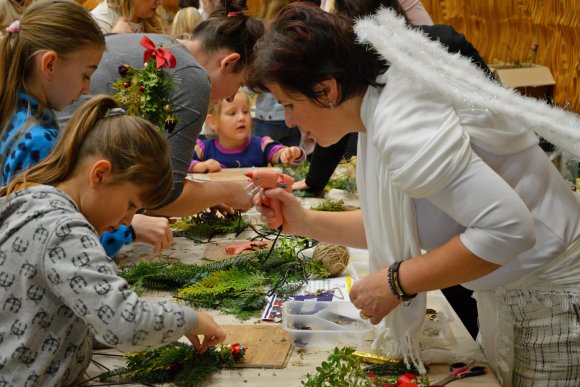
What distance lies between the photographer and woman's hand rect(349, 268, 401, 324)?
1.70 metres

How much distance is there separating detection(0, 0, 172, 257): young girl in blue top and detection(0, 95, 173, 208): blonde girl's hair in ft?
1.23

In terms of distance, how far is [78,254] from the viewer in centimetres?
143

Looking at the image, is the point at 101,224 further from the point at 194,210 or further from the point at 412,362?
the point at 194,210

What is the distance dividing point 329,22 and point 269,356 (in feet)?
2.52

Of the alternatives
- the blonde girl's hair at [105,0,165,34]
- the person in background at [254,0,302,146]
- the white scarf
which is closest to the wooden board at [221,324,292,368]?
the white scarf

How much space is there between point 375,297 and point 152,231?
927 mm

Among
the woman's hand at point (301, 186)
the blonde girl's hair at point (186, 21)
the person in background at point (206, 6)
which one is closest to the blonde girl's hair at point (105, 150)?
the woman's hand at point (301, 186)

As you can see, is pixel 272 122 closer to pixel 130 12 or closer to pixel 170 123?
pixel 130 12

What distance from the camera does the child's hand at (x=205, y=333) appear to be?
64.7 inches

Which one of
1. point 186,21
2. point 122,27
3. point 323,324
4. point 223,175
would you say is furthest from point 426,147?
point 186,21

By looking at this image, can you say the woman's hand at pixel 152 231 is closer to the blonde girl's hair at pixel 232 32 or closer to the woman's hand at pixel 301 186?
the blonde girl's hair at pixel 232 32

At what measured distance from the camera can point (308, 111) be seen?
1.75 m

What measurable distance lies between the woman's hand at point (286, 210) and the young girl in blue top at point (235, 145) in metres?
1.97

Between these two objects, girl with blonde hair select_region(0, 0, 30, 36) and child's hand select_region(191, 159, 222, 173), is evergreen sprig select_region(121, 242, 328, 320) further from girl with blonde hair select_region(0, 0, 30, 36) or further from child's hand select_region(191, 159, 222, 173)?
girl with blonde hair select_region(0, 0, 30, 36)
